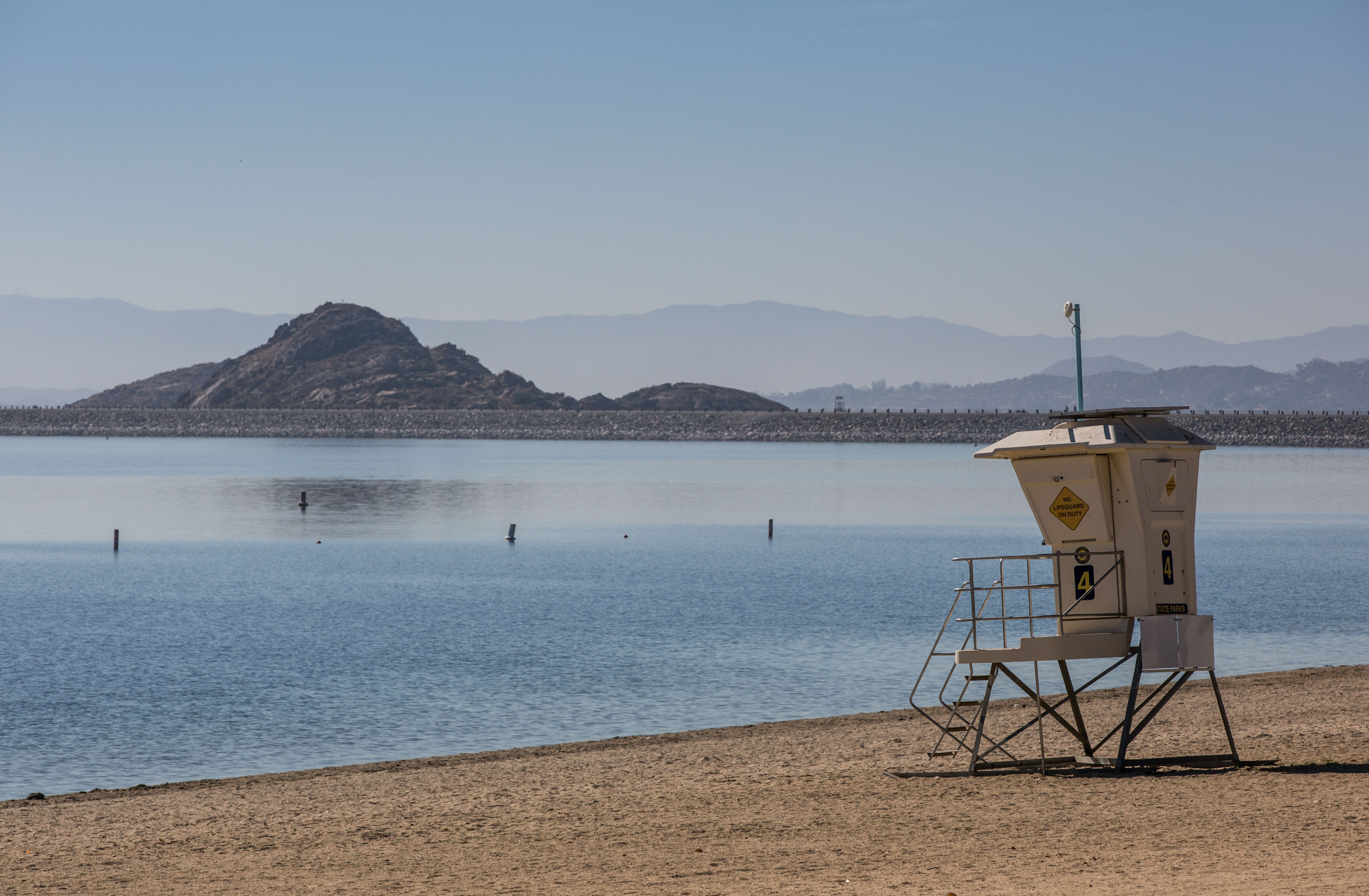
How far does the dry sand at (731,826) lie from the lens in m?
11.0

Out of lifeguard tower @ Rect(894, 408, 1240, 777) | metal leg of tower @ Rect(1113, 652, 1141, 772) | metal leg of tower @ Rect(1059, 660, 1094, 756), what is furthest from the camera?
metal leg of tower @ Rect(1059, 660, 1094, 756)

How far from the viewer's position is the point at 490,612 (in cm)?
3791

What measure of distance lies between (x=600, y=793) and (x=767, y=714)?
7.65 meters

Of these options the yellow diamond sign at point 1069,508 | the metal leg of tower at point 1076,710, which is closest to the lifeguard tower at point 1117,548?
the yellow diamond sign at point 1069,508

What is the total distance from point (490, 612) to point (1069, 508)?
2515 centimetres

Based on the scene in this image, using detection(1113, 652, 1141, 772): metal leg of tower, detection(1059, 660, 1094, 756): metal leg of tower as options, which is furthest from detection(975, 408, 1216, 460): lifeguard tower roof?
detection(1059, 660, 1094, 756): metal leg of tower

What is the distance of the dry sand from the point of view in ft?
36.1

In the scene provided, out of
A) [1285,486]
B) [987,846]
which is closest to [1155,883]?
[987,846]

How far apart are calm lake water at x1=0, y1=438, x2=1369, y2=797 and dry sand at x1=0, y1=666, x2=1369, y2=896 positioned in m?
3.64

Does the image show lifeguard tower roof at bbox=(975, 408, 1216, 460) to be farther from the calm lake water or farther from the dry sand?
the calm lake water

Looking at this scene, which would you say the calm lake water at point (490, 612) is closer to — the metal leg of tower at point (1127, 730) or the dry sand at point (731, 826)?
the dry sand at point (731, 826)

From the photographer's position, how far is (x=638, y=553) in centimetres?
5756

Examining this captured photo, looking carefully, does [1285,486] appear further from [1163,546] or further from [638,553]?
[1163,546]

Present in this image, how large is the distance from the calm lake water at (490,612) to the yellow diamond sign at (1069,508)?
27.6 feet
